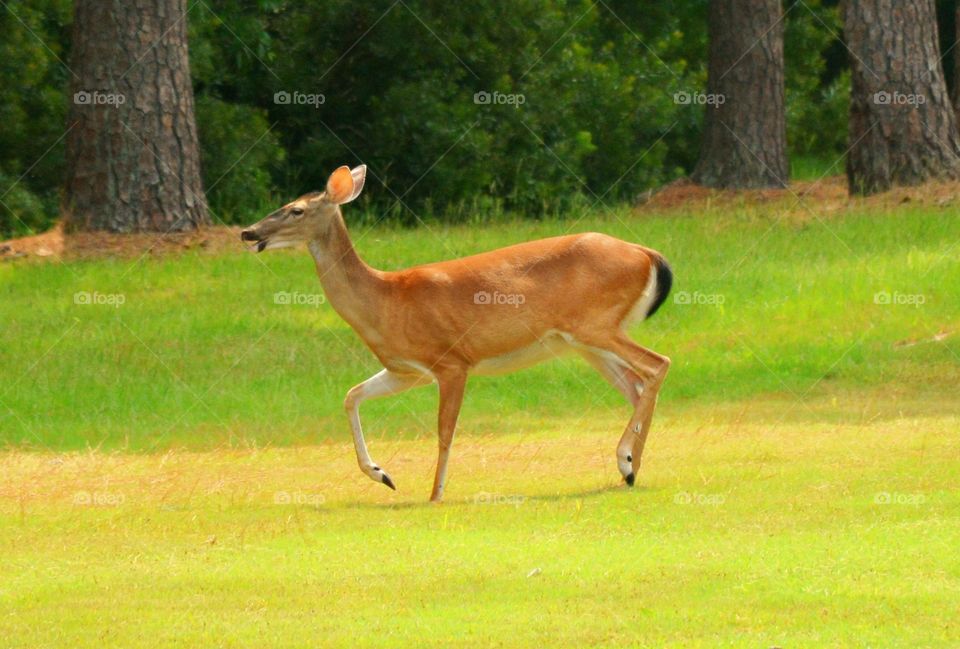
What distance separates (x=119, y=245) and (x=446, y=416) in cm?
865

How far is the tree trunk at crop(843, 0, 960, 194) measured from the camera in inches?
854

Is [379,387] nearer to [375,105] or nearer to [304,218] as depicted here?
[304,218]

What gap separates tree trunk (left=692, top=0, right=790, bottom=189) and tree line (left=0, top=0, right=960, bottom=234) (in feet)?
0.08

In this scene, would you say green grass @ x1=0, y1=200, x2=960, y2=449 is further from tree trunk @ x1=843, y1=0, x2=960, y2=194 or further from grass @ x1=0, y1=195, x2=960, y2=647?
tree trunk @ x1=843, y1=0, x2=960, y2=194

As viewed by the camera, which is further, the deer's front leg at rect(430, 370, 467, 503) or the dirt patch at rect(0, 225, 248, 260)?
the dirt patch at rect(0, 225, 248, 260)

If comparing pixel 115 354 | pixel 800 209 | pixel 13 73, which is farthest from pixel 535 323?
pixel 13 73

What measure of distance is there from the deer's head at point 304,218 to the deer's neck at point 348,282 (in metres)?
0.08

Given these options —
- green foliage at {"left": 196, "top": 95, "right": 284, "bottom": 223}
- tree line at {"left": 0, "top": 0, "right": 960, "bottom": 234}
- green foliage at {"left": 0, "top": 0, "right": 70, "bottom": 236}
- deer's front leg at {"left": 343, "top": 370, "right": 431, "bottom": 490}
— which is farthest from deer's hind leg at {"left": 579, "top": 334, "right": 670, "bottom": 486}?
green foliage at {"left": 196, "top": 95, "right": 284, "bottom": 223}

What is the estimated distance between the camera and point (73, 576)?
9.05 meters

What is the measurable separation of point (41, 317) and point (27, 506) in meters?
6.74

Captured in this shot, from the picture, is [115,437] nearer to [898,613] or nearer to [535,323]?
[535,323]

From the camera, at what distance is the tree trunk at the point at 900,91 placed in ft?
71.2

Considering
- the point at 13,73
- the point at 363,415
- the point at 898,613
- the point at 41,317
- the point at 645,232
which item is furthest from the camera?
the point at 13,73

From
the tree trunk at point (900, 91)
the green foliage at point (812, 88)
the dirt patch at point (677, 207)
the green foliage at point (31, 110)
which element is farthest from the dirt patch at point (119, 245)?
the green foliage at point (812, 88)
